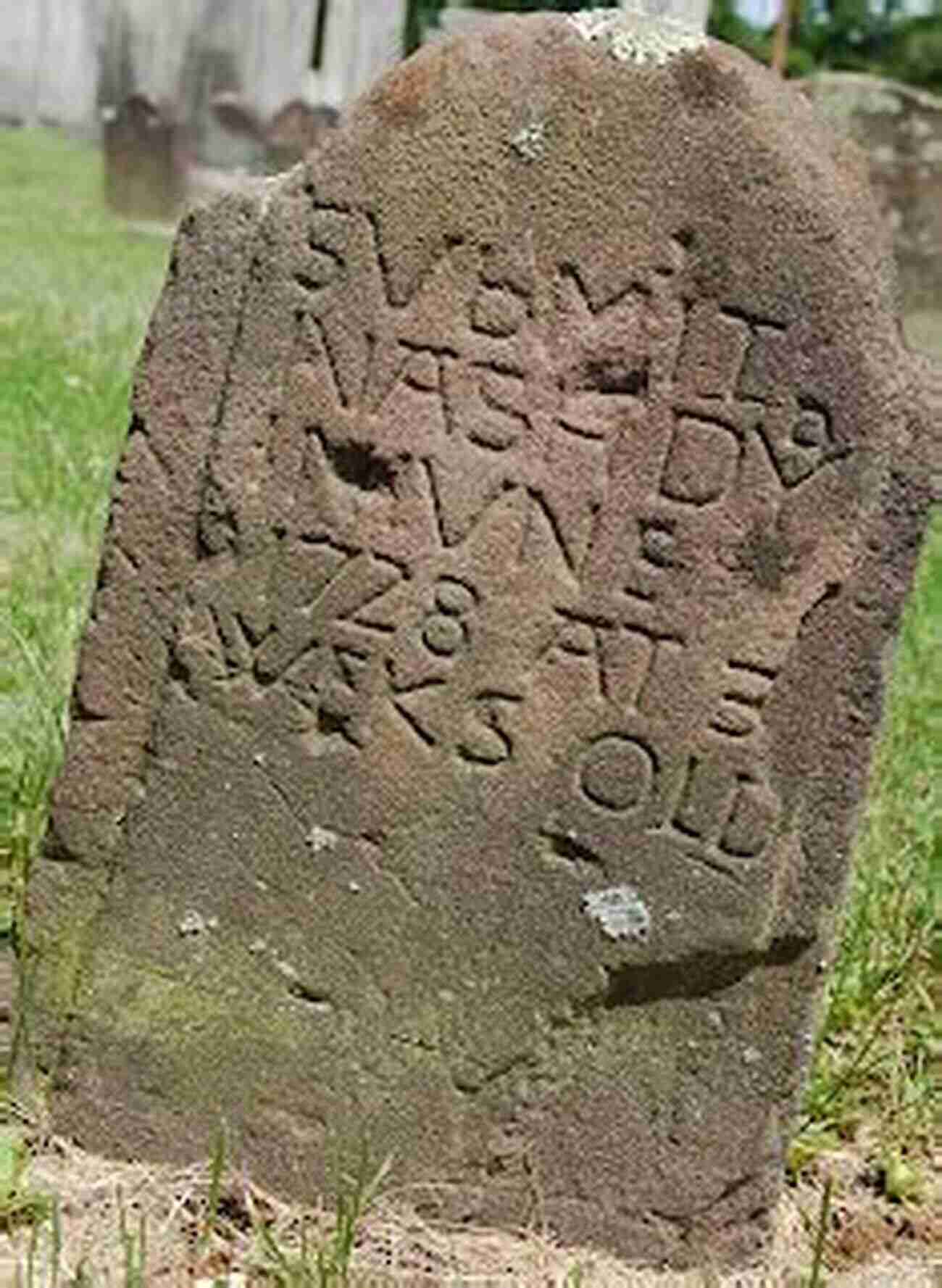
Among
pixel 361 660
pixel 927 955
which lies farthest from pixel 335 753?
pixel 927 955

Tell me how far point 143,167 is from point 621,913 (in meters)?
11.0

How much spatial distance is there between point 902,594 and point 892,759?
1725 millimetres

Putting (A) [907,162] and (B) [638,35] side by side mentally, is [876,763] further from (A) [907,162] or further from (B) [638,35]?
(A) [907,162]

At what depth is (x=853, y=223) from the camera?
2482mm

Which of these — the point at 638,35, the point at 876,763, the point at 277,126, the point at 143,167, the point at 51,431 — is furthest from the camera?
the point at 277,126

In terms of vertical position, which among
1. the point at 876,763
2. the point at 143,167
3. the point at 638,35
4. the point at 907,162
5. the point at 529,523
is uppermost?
the point at 638,35

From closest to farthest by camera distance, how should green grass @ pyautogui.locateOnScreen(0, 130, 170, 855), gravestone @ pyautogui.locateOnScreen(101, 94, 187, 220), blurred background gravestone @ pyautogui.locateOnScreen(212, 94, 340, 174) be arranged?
green grass @ pyautogui.locateOnScreen(0, 130, 170, 855)
gravestone @ pyautogui.locateOnScreen(101, 94, 187, 220)
blurred background gravestone @ pyautogui.locateOnScreen(212, 94, 340, 174)

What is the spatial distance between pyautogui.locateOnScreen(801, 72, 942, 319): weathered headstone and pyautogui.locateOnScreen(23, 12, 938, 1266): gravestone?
28.9 feet

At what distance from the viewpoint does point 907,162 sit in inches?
445

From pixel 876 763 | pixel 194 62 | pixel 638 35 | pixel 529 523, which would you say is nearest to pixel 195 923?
pixel 529 523

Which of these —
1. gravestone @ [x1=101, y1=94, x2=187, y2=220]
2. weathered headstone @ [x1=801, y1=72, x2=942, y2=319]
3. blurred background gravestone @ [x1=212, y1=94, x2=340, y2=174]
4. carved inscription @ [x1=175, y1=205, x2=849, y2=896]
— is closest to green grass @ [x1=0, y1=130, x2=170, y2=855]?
gravestone @ [x1=101, y1=94, x2=187, y2=220]

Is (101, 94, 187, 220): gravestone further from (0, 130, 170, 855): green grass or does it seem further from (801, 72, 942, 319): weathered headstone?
(801, 72, 942, 319): weathered headstone

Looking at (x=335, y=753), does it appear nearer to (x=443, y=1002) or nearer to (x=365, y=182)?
(x=443, y=1002)

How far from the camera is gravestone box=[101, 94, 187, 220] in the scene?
513 inches
